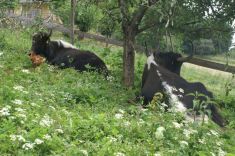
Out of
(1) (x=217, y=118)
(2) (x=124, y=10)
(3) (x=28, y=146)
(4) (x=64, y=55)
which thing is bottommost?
(1) (x=217, y=118)

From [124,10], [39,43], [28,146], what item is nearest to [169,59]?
[124,10]

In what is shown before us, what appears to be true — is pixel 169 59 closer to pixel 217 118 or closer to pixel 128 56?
pixel 128 56

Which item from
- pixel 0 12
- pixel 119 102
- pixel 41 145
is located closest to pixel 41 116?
pixel 41 145

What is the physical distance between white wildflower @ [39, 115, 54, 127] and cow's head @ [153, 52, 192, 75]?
6.21m

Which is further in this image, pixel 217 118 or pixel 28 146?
pixel 217 118

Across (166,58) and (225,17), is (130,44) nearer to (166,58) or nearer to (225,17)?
(166,58)

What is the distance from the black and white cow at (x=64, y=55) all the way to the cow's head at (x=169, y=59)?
157 centimetres

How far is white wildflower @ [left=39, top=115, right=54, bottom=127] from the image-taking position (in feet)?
19.3

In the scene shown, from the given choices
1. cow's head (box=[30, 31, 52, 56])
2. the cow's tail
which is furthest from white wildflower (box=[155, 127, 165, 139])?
cow's head (box=[30, 31, 52, 56])

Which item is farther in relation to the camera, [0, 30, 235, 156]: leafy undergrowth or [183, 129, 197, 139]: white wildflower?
[183, 129, 197, 139]: white wildflower

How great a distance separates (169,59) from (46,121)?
6.98 meters

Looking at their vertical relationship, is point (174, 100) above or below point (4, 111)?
below

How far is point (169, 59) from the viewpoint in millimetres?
12469

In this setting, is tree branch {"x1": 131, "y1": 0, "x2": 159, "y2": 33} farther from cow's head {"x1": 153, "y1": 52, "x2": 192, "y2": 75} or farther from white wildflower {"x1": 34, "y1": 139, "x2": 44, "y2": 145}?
white wildflower {"x1": 34, "y1": 139, "x2": 44, "y2": 145}
